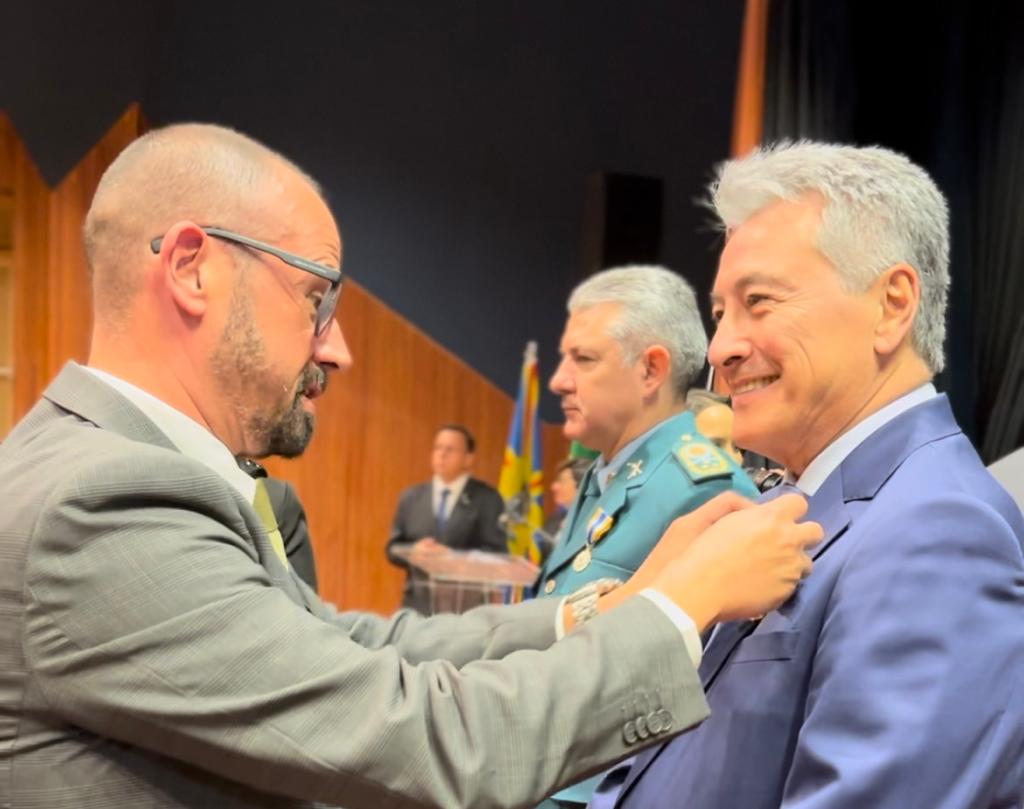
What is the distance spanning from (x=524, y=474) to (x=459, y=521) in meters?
0.53

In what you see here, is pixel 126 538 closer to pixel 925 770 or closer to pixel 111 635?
pixel 111 635

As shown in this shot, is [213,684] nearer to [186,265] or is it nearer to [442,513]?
[186,265]

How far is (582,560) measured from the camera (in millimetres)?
2115

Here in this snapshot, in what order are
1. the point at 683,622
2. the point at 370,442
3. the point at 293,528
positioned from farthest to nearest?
the point at 370,442
the point at 293,528
the point at 683,622

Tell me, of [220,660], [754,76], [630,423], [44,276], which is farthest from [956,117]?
[44,276]

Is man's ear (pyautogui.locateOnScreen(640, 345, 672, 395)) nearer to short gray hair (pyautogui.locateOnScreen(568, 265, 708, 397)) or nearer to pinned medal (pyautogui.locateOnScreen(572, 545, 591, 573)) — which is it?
short gray hair (pyautogui.locateOnScreen(568, 265, 708, 397))

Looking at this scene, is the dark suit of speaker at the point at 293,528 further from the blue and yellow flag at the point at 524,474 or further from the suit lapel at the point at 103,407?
the blue and yellow flag at the point at 524,474

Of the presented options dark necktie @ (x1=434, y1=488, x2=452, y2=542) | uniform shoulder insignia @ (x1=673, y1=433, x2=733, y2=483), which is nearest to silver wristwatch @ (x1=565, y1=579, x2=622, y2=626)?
uniform shoulder insignia @ (x1=673, y1=433, x2=733, y2=483)

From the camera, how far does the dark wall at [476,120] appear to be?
6.16m

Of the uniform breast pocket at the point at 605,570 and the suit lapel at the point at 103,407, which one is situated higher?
the suit lapel at the point at 103,407

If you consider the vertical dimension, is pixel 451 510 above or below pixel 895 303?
below

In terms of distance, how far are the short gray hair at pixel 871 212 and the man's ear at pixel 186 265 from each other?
1.99 feet

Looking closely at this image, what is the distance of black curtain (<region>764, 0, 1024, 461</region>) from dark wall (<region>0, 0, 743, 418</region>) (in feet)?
8.93

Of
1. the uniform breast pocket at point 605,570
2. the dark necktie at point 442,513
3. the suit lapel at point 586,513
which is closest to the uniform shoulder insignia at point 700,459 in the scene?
the suit lapel at point 586,513
